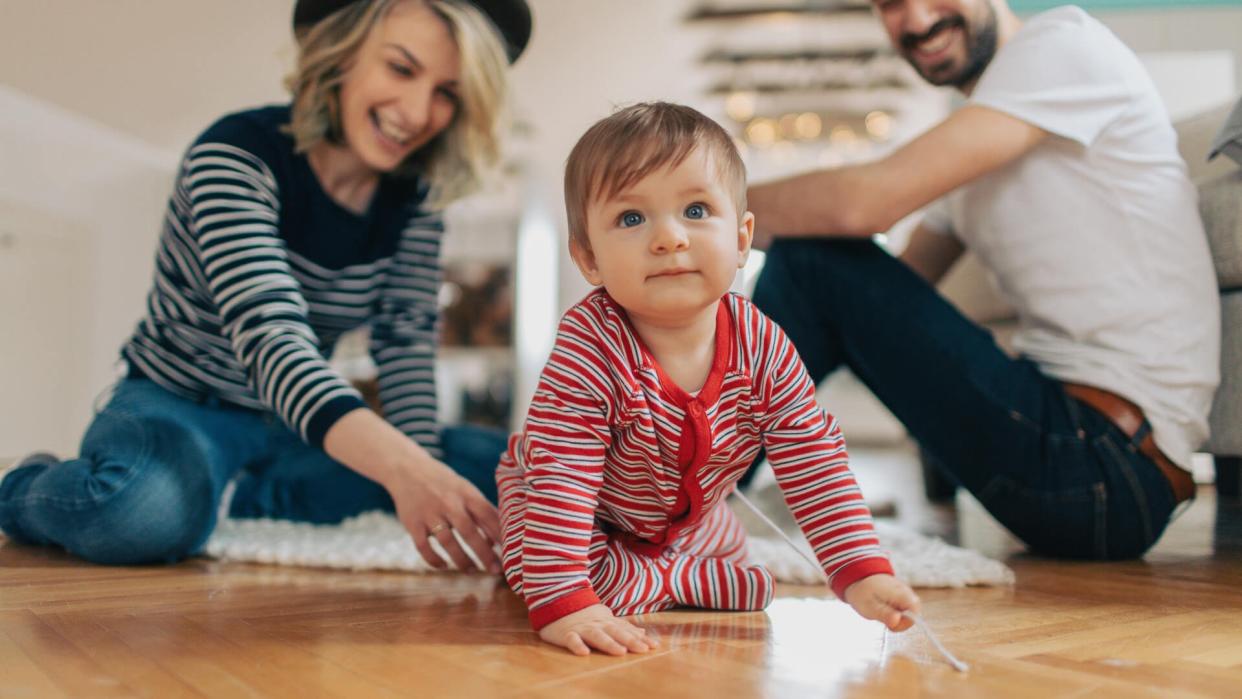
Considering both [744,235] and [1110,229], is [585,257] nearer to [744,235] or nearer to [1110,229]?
[744,235]

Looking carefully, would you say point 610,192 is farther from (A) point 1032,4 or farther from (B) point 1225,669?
(A) point 1032,4

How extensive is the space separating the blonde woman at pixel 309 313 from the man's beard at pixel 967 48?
587 mm

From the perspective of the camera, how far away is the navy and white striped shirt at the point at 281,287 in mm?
1143

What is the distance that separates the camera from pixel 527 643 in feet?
2.51

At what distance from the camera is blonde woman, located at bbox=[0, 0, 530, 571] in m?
1.11

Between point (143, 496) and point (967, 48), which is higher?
point (967, 48)

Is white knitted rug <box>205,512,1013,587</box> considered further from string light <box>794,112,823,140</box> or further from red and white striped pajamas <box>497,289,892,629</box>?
string light <box>794,112,823,140</box>

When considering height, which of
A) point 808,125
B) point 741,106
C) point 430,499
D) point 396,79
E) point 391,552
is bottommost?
point 391,552

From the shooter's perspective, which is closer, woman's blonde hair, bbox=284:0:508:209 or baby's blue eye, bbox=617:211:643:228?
baby's blue eye, bbox=617:211:643:228

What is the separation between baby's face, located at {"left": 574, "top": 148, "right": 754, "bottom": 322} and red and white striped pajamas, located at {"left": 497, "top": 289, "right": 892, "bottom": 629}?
6cm

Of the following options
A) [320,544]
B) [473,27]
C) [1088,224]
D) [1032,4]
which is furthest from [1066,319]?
[1032,4]

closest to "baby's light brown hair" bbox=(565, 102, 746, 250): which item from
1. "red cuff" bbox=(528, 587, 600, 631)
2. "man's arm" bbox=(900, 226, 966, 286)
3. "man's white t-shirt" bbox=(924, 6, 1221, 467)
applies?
"red cuff" bbox=(528, 587, 600, 631)

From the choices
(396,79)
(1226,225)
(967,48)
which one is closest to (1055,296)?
(1226,225)

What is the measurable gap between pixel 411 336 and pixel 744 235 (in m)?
0.85
